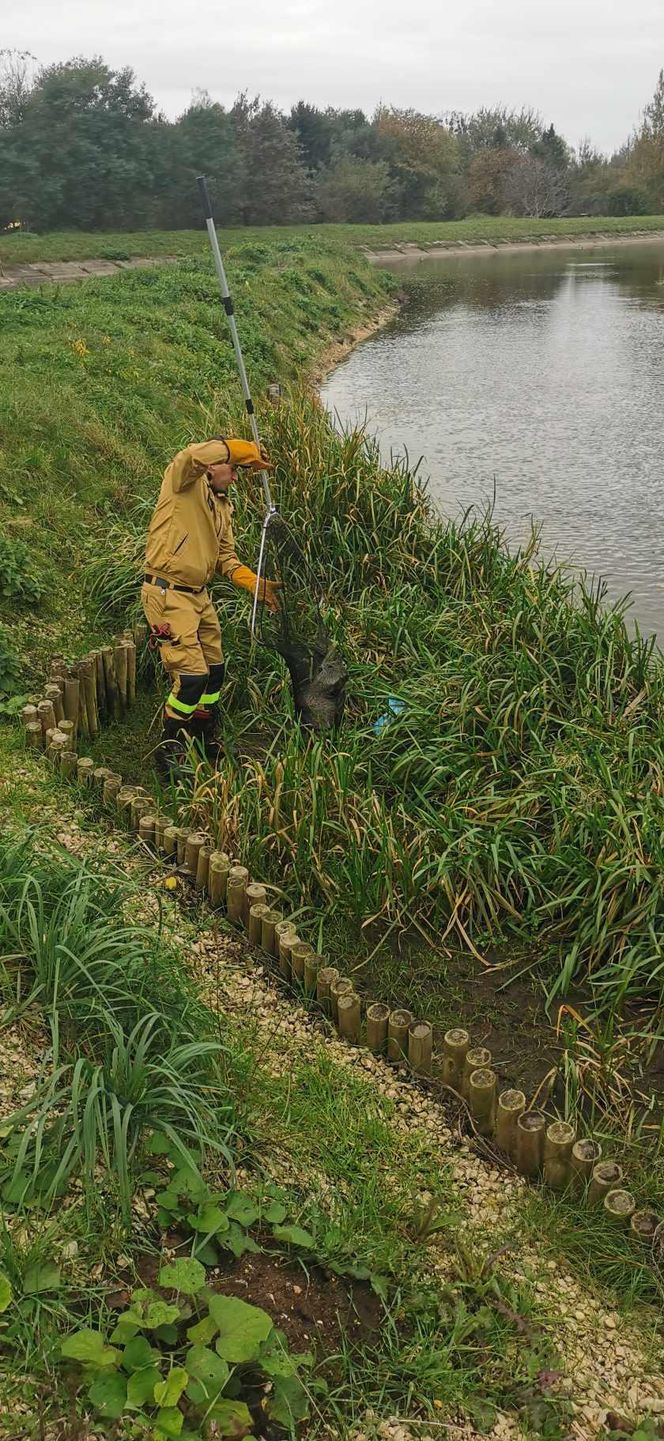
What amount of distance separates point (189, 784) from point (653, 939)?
8.23 ft

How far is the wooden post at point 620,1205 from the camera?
3.33 meters

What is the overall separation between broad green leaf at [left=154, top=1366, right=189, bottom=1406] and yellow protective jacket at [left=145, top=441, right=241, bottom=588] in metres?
3.99

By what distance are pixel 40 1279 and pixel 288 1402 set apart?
0.68 metres

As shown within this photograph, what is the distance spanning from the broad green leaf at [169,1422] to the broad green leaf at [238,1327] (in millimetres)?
164

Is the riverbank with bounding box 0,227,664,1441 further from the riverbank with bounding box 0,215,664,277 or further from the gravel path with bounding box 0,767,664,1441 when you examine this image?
the riverbank with bounding box 0,215,664,277

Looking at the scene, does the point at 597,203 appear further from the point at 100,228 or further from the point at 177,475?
the point at 177,475

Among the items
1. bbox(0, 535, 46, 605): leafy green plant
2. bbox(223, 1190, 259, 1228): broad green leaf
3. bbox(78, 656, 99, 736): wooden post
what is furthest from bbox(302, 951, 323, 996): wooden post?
bbox(0, 535, 46, 605): leafy green plant

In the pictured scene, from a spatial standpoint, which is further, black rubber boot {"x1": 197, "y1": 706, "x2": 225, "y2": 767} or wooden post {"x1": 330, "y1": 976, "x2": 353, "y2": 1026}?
black rubber boot {"x1": 197, "y1": 706, "x2": 225, "y2": 767}

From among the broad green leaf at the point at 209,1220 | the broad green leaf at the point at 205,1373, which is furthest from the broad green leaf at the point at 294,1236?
the broad green leaf at the point at 205,1373

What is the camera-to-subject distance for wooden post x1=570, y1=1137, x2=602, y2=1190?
3443 mm

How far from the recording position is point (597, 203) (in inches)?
2815

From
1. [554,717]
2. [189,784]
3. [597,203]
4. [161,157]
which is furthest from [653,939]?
[597,203]

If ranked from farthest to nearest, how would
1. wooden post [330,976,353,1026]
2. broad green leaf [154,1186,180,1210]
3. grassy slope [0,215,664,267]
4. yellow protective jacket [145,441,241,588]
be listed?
grassy slope [0,215,664,267], yellow protective jacket [145,441,241,588], wooden post [330,976,353,1026], broad green leaf [154,1186,180,1210]

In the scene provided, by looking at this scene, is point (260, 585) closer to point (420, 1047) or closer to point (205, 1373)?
point (420, 1047)
